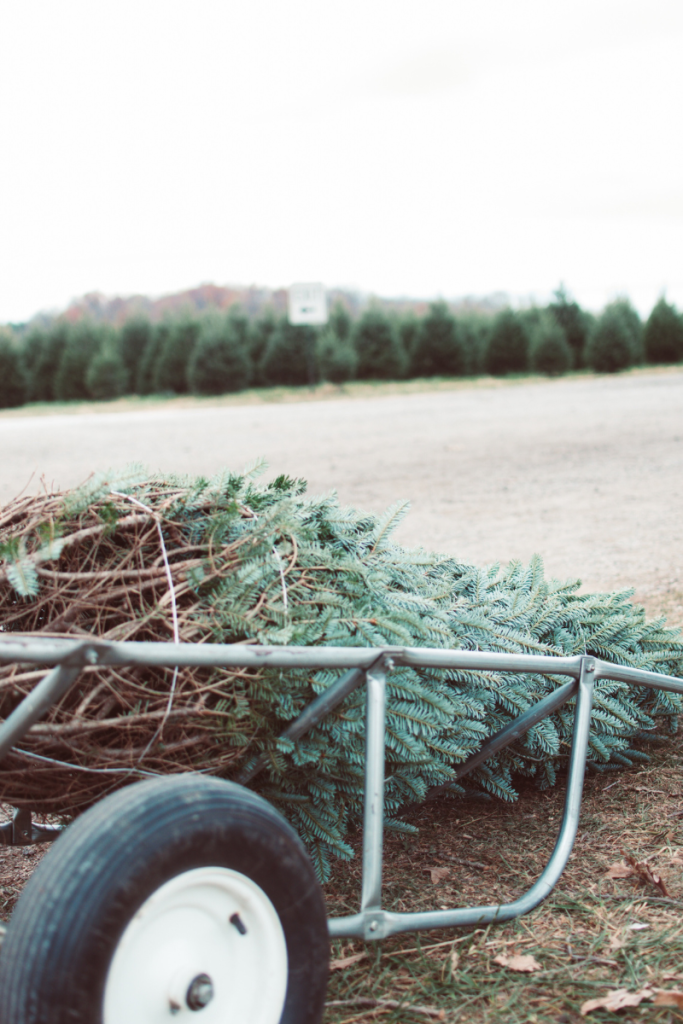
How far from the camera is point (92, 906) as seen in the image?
4.24 ft

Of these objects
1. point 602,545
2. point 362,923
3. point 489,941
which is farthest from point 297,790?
point 602,545

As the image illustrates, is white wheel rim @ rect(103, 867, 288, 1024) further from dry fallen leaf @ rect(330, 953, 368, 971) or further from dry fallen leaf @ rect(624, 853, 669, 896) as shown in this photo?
dry fallen leaf @ rect(624, 853, 669, 896)

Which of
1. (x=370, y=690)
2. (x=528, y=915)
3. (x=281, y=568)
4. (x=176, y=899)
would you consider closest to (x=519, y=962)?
(x=528, y=915)

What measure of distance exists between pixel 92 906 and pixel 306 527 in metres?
1.07

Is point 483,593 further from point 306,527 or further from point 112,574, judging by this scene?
point 112,574

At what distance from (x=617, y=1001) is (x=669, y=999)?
0.31 ft

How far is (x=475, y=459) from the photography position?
1000 centimetres

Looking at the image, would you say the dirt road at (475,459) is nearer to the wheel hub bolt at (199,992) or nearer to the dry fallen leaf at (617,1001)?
the wheel hub bolt at (199,992)

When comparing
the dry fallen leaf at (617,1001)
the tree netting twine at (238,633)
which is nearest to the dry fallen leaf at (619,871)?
the tree netting twine at (238,633)

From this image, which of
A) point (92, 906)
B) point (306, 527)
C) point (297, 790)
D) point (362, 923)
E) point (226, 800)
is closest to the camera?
point (92, 906)

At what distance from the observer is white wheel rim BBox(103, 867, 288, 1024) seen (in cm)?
139

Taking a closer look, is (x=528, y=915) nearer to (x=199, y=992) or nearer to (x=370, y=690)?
(x=370, y=690)

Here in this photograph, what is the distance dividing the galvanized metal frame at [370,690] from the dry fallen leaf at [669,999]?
0.34 m

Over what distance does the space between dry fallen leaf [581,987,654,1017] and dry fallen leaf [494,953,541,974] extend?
139 millimetres
